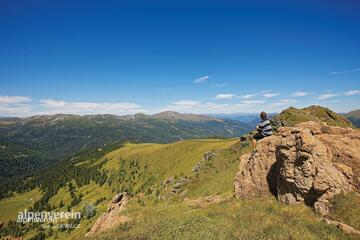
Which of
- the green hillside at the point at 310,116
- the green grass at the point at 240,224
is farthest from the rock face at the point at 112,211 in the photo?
the green hillside at the point at 310,116

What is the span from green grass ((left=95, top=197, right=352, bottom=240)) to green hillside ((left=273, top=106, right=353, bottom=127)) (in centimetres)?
4551

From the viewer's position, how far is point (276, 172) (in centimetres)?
2369

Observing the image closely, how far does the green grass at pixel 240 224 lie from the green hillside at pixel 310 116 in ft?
149

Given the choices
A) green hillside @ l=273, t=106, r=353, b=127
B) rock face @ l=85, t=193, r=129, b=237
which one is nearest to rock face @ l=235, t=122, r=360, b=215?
rock face @ l=85, t=193, r=129, b=237

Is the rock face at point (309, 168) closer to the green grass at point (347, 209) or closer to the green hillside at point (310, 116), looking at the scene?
the green grass at point (347, 209)

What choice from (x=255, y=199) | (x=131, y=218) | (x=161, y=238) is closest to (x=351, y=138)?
(x=255, y=199)

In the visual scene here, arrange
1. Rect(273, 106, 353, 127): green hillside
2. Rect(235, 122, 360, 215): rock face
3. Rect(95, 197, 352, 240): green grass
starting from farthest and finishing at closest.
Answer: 1. Rect(273, 106, 353, 127): green hillside
2. Rect(235, 122, 360, 215): rock face
3. Rect(95, 197, 352, 240): green grass

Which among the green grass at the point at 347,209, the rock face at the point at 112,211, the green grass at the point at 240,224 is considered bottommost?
the rock face at the point at 112,211

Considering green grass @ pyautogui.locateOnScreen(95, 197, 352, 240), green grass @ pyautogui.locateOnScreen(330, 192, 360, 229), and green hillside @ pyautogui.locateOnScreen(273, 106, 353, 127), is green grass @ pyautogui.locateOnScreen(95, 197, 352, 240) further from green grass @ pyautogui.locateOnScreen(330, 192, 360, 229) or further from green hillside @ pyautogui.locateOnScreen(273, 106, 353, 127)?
green hillside @ pyautogui.locateOnScreen(273, 106, 353, 127)

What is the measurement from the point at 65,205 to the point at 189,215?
671 feet

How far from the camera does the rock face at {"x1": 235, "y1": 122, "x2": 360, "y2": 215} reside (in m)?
18.2

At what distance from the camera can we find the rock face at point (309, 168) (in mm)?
18250

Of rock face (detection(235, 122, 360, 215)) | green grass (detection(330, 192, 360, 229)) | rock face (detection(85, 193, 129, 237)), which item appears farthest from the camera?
rock face (detection(85, 193, 129, 237))

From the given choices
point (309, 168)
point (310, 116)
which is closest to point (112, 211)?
point (309, 168)
